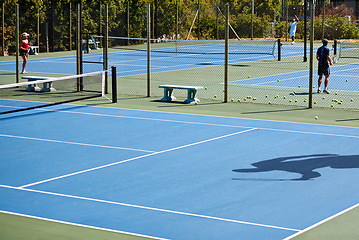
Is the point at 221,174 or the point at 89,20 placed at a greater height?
the point at 89,20

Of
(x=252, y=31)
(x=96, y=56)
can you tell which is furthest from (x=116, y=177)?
(x=252, y=31)

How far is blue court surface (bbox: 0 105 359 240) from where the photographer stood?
8.67 metres

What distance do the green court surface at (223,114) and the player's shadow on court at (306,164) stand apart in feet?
7.31

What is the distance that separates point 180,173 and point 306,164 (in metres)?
2.16

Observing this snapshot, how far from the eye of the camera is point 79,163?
11828mm

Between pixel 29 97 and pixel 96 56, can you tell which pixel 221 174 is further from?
pixel 96 56

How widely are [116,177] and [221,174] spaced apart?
1.62 meters

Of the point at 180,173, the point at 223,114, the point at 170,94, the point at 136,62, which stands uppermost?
the point at 136,62

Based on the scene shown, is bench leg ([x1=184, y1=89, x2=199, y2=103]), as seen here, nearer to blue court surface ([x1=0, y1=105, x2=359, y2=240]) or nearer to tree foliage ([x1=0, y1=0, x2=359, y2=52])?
blue court surface ([x1=0, y1=105, x2=359, y2=240])

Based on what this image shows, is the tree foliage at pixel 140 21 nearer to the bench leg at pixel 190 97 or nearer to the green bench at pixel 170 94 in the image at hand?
the green bench at pixel 170 94

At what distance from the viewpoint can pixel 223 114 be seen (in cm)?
1728

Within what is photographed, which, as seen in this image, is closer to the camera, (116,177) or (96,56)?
(116,177)

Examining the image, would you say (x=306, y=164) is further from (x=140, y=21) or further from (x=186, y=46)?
(x=140, y=21)

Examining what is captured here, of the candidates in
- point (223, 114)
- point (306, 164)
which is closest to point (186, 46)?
point (223, 114)
